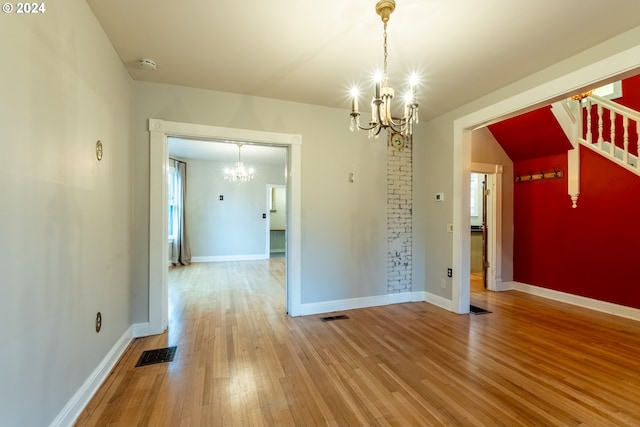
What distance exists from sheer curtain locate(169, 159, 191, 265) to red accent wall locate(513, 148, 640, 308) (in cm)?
705

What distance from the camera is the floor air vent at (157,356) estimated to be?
2299mm

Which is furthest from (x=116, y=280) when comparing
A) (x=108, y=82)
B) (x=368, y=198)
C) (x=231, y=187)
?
(x=231, y=187)

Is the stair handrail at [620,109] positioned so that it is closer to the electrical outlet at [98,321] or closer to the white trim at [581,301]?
the white trim at [581,301]

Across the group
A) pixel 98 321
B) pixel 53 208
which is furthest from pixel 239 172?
pixel 53 208

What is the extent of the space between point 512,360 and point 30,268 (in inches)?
131

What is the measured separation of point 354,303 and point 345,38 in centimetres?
301

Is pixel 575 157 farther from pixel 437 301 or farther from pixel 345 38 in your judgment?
pixel 345 38

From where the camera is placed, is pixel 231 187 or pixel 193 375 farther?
pixel 231 187

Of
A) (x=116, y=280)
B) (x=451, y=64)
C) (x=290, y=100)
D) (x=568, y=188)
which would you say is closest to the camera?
(x=116, y=280)

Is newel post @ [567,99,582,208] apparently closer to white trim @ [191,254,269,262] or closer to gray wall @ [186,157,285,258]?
gray wall @ [186,157,285,258]

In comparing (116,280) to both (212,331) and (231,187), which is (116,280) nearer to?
(212,331)

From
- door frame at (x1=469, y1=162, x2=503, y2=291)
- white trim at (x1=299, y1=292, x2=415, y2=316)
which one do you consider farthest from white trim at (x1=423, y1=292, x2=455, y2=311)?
door frame at (x1=469, y1=162, x2=503, y2=291)

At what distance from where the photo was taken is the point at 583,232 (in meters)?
3.89

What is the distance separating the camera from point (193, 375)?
Result: 2.10 m
